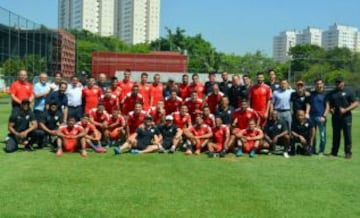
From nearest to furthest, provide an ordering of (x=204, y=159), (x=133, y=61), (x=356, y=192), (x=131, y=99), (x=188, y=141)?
(x=356, y=192) < (x=204, y=159) < (x=188, y=141) < (x=131, y=99) < (x=133, y=61)

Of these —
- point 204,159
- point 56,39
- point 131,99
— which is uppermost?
point 56,39

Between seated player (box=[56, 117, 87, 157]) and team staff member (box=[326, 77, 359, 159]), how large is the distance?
6004 millimetres

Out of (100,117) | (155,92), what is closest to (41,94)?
(100,117)

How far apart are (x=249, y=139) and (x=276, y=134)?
2.40 ft

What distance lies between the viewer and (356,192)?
971 centimetres

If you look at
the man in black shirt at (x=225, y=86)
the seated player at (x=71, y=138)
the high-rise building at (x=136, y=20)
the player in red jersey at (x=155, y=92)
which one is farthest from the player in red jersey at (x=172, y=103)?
the high-rise building at (x=136, y=20)

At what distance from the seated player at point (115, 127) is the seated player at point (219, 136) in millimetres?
2438

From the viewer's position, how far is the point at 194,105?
15562 millimetres

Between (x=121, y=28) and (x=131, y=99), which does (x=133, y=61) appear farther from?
(x=121, y=28)

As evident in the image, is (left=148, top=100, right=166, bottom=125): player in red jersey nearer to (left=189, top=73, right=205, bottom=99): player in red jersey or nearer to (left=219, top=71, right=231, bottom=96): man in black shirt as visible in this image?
(left=189, top=73, right=205, bottom=99): player in red jersey

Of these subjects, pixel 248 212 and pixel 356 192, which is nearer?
pixel 248 212

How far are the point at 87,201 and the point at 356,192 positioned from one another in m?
4.30

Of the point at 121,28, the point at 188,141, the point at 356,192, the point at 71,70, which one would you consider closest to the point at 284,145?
the point at 188,141

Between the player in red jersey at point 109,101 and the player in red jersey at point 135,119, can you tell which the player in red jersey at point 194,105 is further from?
the player in red jersey at point 109,101
